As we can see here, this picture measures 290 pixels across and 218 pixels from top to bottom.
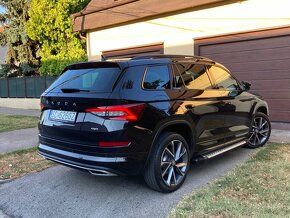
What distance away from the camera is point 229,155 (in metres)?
6.26

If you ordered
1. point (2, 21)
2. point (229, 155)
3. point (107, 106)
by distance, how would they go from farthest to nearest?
1. point (2, 21)
2. point (229, 155)
3. point (107, 106)

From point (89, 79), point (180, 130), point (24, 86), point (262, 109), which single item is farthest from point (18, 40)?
point (180, 130)

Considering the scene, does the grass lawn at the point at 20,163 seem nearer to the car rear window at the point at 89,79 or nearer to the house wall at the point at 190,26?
the car rear window at the point at 89,79

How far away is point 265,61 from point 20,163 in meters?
6.50

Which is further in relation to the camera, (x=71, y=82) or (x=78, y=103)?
(x=71, y=82)

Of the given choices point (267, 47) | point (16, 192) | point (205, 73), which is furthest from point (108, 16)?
point (16, 192)

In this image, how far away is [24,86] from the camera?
681 inches

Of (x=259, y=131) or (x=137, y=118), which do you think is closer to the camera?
(x=137, y=118)

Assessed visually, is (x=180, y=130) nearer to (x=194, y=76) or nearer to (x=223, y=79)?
(x=194, y=76)

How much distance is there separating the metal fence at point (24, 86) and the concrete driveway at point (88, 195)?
424 inches

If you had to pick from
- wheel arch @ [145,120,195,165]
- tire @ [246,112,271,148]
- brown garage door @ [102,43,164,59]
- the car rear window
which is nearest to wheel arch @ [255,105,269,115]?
tire @ [246,112,271,148]

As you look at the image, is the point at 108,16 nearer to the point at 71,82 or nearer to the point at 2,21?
the point at 71,82

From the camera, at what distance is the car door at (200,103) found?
4750mm

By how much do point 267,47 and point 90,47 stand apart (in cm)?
728
